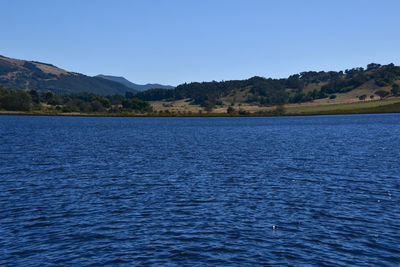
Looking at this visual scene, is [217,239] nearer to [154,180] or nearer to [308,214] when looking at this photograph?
[308,214]

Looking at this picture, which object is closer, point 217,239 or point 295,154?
point 217,239

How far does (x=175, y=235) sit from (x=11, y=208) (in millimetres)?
15500

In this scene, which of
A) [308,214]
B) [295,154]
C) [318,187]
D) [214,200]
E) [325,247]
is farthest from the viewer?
[295,154]

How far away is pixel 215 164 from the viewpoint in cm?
5450

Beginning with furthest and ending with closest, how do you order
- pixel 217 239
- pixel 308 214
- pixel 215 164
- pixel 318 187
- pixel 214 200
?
pixel 215 164 → pixel 318 187 → pixel 214 200 → pixel 308 214 → pixel 217 239

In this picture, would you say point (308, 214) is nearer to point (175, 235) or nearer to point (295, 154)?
point (175, 235)

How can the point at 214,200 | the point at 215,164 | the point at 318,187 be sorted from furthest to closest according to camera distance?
the point at 215,164 → the point at 318,187 → the point at 214,200

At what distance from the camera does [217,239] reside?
2250 cm

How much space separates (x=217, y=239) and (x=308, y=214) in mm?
9235

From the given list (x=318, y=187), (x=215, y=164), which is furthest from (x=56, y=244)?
(x=215, y=164)

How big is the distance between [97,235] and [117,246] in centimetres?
258

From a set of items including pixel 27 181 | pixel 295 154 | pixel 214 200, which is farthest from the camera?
pixel 295 154

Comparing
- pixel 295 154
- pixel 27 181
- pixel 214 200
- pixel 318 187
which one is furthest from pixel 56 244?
pixel 295 154

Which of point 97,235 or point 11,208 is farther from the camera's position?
point 11,208
